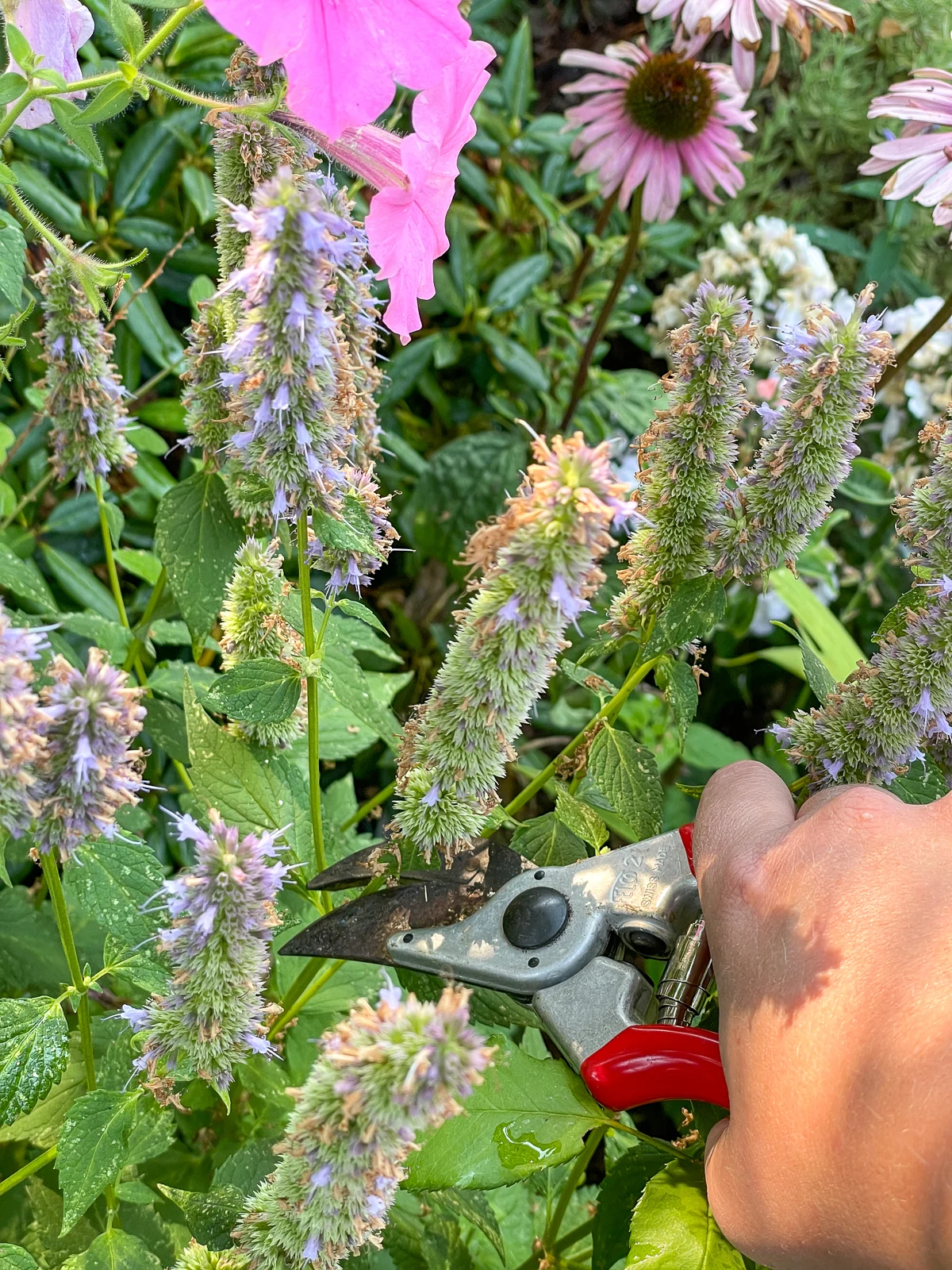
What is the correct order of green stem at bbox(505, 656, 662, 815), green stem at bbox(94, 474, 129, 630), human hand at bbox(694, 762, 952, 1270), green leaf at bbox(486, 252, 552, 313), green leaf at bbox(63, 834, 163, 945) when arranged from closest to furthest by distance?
human hand at bbox(694, 762, 952, 1270)
green leaf at bbox(63, 834, 163, 945)
green stem at bbox(505, 656, 662, 815)
green stem at bbox(94, 474, 129, 630)
green leaf at bbox(486, 252, 552, 313)

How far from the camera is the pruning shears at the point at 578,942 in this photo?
681 mm

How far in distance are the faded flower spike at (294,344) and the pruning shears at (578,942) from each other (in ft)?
0.79

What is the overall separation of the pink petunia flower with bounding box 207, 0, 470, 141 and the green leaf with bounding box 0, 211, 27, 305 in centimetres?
25

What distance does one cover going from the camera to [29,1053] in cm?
62

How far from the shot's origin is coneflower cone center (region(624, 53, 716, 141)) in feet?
5.09

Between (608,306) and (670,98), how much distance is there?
329 mm

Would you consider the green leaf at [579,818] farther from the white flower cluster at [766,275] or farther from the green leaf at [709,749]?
the white flower cluster at [766,275]

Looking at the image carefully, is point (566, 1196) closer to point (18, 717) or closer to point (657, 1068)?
point (657, 1068)

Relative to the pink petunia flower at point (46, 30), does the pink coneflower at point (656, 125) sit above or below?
below

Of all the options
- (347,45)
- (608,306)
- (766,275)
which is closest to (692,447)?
(347,45)

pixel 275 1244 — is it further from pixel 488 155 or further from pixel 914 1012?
pixel 488 155

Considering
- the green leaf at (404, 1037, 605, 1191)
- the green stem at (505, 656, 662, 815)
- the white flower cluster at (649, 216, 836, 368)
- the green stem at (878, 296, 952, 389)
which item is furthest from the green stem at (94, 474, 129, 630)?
the white flower cluster at (649, 216, 836, 368)

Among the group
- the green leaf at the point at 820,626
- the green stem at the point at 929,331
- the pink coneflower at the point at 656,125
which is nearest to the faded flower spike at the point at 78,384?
the green stem at the point at 929,331

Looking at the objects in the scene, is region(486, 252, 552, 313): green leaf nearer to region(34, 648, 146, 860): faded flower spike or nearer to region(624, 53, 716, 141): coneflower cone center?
region(624, 53, 716, 141): coneflower cone center
